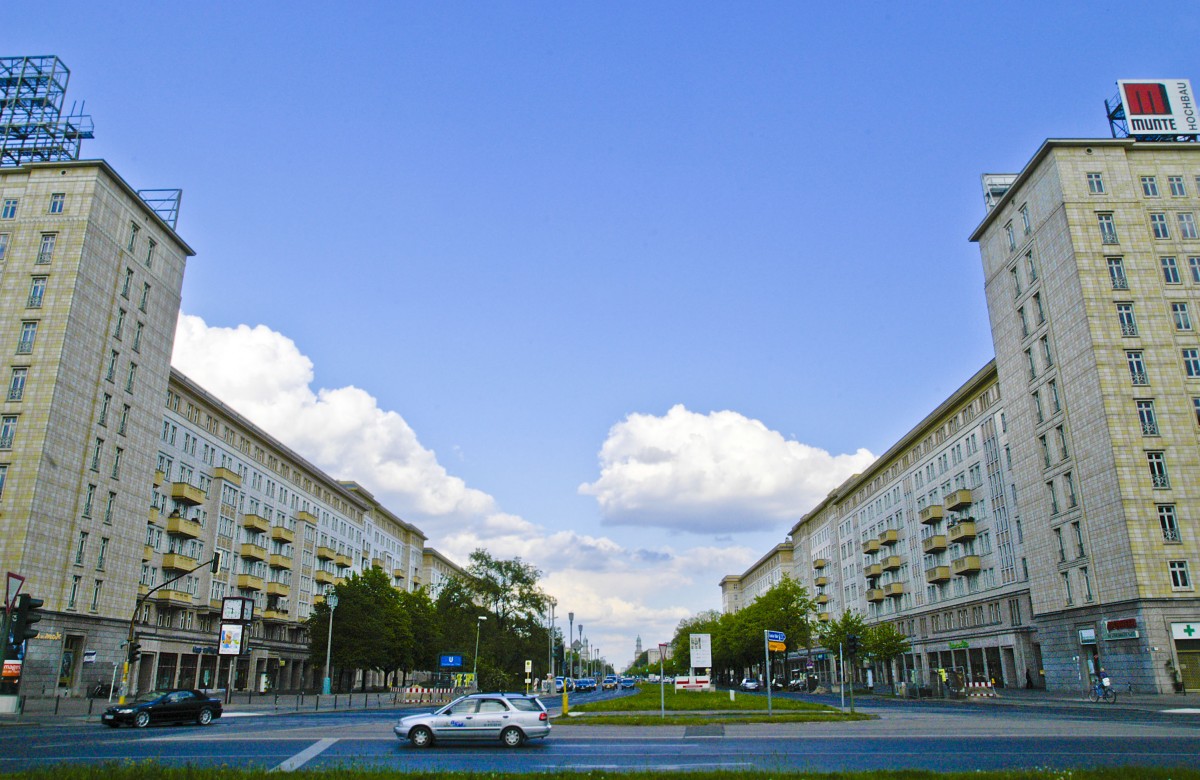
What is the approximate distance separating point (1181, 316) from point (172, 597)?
2846 inches

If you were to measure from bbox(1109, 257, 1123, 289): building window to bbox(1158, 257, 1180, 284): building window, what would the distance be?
2.62 metres

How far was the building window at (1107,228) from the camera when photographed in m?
53.8

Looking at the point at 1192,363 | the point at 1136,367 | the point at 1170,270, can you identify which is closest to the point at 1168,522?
the point at 1136,367

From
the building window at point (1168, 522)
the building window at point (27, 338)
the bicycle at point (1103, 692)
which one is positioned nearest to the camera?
the bicycle at point (1103, 692)

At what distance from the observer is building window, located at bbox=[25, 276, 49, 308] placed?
5416 cm

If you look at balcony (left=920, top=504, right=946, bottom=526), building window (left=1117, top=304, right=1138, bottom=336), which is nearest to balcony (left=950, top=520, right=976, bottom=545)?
balcony (left=920, top=504, right=946, bottom=526)

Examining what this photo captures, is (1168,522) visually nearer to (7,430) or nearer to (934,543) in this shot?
(934,543)

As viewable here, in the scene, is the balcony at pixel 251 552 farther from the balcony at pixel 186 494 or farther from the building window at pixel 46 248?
the building window at pixel 46 248

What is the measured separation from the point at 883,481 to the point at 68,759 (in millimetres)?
92331

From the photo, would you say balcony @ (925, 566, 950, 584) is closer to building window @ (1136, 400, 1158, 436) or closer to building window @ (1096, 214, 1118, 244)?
building window @ (1136, 400, 1158, 436)

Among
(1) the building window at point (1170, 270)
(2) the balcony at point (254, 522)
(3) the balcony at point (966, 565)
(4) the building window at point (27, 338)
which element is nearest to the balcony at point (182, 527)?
(2) the balcony at point (254, 522)

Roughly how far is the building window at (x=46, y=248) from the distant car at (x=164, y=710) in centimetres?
3443

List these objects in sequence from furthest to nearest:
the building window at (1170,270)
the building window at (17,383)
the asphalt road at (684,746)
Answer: the building window at (1170,270)
the building window at (17,383)
the asphalt road at (684,746)

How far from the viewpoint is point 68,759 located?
18.9 m
